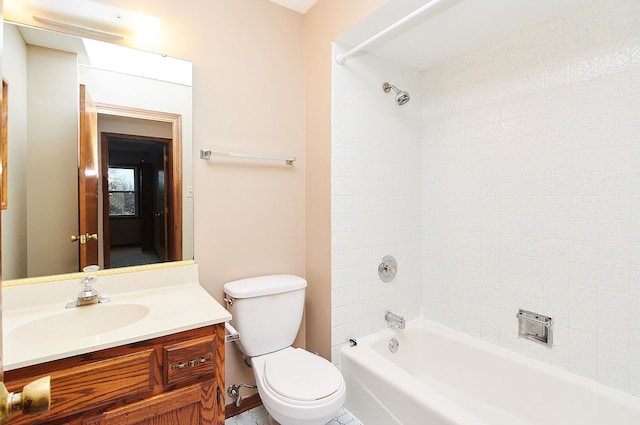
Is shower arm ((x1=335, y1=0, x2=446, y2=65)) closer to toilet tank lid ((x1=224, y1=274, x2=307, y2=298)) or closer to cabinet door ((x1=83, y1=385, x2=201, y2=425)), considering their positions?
toilet tank lid ((x1=224, y1=274, x2=307, y2=298))

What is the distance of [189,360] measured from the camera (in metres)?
1.26

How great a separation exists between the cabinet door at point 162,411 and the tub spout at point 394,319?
1272 mm

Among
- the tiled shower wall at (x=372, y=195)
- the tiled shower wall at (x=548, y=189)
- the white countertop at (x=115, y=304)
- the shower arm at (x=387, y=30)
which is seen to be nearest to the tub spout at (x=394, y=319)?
the tiled shower wall at (x=372, y=195)

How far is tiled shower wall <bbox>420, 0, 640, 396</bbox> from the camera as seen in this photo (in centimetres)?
152

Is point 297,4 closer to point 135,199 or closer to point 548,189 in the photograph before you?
point 135,199

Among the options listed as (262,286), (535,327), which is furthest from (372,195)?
(535,327)

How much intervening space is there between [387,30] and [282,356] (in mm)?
1765

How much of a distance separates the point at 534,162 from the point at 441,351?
1.29 meters

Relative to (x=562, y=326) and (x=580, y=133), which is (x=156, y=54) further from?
(x=562, y=326)

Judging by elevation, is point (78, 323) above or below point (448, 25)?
below

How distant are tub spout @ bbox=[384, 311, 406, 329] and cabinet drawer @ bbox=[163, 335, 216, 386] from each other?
4.00 feet

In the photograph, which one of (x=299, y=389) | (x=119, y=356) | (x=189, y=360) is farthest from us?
(x=299, y=389)

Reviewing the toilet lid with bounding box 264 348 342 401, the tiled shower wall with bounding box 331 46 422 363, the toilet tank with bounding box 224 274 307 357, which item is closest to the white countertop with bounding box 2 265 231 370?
the toilet tank with bounding box 224 274 307 357

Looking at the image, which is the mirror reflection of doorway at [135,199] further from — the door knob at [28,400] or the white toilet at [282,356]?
the door knob at [28,400]
